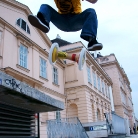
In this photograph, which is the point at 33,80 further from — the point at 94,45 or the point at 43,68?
the point at 94,45

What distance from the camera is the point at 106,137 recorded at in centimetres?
1413

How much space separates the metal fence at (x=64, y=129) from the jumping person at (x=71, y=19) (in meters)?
5.95

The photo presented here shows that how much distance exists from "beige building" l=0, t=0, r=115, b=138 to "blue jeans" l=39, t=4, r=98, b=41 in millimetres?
9257

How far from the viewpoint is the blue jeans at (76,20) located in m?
3.55

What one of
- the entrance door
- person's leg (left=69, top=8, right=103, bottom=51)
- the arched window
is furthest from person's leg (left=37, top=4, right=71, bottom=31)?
the arched window

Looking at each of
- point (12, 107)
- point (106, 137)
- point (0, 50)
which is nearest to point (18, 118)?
point (12, 107)

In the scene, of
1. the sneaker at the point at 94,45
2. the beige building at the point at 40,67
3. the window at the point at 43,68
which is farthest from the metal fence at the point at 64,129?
the window at the point at 43,68

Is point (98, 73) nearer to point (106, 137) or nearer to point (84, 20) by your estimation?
point (106, 137)

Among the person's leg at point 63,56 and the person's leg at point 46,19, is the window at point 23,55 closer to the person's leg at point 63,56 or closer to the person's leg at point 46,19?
the person's leg at point 63,56

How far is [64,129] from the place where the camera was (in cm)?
952

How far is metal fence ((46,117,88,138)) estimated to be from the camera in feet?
28.7

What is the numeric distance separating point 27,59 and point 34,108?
10511mm

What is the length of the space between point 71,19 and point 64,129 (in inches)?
277

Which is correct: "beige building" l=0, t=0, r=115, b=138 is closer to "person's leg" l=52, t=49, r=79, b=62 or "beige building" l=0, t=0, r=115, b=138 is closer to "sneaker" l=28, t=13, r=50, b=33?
"person's leg" l=52, t=49, r=79, b=62
